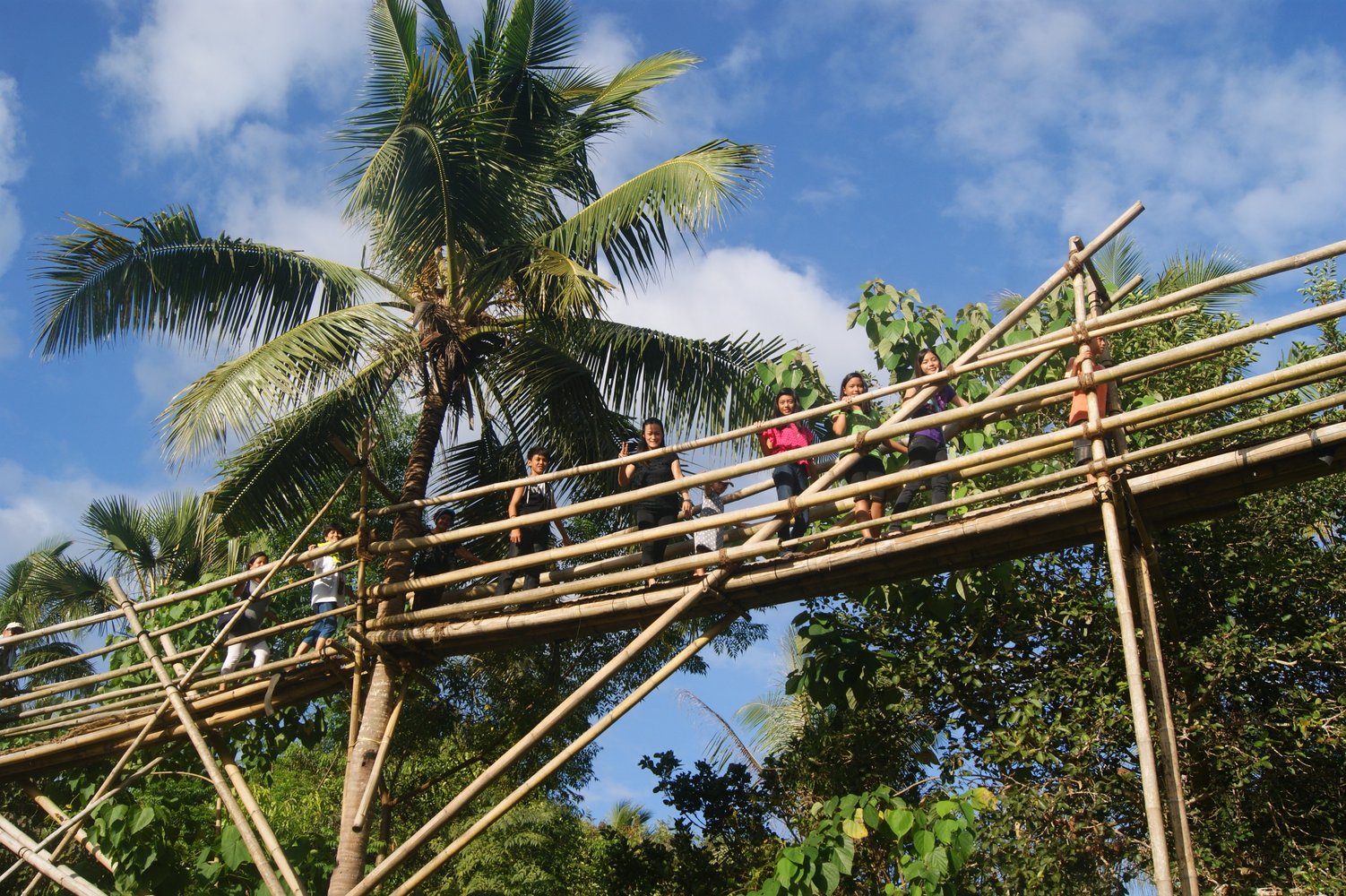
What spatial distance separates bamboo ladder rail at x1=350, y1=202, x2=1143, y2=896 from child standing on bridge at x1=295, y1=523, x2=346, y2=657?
71.1 inches

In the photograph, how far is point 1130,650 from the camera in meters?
4.90

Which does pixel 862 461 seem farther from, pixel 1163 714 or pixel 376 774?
pixel 376 774

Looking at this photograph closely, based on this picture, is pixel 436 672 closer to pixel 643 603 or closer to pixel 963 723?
pixel 963 723

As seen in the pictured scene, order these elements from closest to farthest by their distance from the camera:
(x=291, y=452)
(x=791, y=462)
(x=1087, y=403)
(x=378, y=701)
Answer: (x=1087, y=403) → (x=791, y=462) → (x=378, y=701) → (x=291, y=452)

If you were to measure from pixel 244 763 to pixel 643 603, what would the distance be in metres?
5.23

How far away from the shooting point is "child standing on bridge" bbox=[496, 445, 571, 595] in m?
7.41

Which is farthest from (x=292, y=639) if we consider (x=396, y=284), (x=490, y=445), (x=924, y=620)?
(x=924, y=620)

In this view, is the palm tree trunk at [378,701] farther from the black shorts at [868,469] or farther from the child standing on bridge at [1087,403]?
the child standing on bridge at [1087,403]

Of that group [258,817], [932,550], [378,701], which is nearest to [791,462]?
[932,550]

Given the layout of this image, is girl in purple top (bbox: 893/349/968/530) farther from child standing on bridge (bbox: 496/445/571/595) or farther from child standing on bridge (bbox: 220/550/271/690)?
child standing on bridge (bbox: 220/550/271/690)

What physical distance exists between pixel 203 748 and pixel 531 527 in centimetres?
233

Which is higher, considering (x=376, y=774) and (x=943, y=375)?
(x=943, y=375)

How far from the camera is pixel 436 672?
13578 mm

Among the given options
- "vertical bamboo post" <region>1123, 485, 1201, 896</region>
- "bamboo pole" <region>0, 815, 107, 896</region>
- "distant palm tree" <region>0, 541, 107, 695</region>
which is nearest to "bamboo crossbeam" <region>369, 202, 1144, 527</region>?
"vertical bamboo post" <region>1123, 485, 1201, 896</region>
